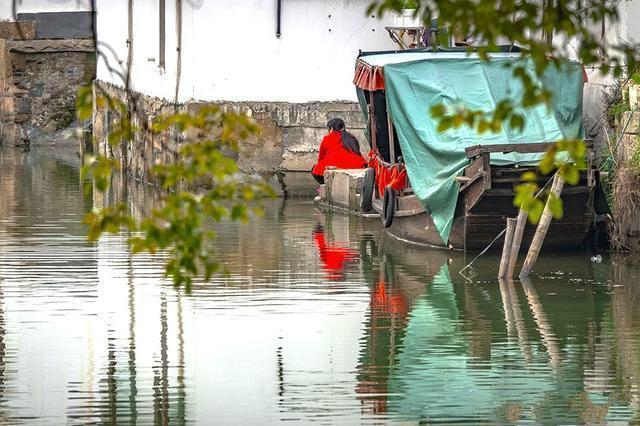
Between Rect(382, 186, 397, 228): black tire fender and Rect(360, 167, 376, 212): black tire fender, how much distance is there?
0.87 m

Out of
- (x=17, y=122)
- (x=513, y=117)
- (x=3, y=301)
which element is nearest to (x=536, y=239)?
Answer: (x=3, y=301)

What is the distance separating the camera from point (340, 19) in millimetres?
21344

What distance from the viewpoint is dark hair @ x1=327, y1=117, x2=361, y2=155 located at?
19.8 meters

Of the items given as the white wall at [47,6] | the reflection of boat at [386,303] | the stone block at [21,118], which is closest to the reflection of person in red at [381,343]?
the reflection of boat at [386,303]

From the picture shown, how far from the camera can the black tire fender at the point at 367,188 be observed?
17500mm

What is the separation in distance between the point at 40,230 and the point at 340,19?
6002mm

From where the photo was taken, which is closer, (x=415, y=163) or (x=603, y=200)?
(x=603, y=200)

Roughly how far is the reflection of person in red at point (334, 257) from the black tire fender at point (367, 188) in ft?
2.90

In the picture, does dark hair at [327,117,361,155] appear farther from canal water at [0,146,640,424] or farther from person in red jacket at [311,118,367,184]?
canal water at [0,146,640,424]

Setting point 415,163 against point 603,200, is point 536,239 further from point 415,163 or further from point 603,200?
point 415,163

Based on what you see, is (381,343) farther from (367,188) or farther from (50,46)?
(50,46)

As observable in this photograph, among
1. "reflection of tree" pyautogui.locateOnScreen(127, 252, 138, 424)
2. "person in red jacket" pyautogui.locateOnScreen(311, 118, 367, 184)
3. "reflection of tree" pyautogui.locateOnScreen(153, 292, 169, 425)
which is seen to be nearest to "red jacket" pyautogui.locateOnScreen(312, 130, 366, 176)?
"person in red jacket" pyautogui.locateOnScreen(311, 118, 367, 184)

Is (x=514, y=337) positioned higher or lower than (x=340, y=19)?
lower

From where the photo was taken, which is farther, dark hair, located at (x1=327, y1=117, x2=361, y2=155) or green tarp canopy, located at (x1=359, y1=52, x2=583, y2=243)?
dark hair, located at (x1=327, y1=117, x2=361, y2=155)
